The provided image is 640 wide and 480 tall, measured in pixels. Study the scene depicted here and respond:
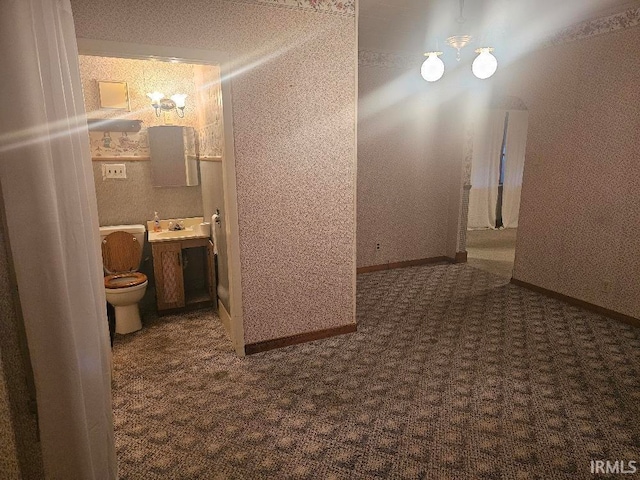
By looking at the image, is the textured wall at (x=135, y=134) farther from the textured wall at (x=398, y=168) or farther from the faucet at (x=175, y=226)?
the textured wall at (x=398, y=168)

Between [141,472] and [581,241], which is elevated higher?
[581,241]

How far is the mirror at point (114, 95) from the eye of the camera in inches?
147

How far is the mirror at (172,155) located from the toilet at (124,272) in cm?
56

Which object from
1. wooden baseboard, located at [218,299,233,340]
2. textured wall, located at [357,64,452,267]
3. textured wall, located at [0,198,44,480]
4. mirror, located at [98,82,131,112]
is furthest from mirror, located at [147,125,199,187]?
textured wall, located at [0,198,44,480]

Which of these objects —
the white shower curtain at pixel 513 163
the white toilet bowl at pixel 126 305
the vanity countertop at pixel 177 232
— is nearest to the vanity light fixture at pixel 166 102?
the vanity countertop at pixel 177 232

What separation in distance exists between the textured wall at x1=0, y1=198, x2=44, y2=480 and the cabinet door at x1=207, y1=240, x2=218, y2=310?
2.48 meters

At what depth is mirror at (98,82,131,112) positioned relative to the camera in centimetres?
374

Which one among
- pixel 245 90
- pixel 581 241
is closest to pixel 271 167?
pixel 245 90

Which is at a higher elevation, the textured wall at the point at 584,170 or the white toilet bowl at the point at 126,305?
the textured wall at the point at 584,170

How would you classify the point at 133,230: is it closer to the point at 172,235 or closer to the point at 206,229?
the point at 172,235

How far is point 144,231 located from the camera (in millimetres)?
3730

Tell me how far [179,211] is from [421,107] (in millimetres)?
3069

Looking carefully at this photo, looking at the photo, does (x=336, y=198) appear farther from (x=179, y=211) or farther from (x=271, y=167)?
(x=179, y=211)

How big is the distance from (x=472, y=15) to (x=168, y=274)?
3470 mm
